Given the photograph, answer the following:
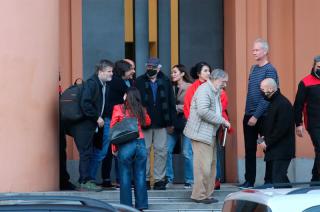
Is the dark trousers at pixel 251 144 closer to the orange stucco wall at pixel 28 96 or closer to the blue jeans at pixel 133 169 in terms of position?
the blue jeans at pixel 133 169

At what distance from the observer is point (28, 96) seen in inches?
439

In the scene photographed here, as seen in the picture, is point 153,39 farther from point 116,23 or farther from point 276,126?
point 276,126

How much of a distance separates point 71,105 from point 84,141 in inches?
20.0

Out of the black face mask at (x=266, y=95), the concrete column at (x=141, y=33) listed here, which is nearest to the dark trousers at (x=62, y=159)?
the concrete column at (x=141, y=33)

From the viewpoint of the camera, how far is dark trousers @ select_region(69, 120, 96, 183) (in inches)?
452

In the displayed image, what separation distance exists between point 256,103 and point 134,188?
2203 millimetres

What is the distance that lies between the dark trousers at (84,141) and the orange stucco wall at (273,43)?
2631 millimetres

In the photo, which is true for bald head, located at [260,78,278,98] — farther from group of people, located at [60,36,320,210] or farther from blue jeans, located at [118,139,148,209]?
blue jeans, located at [118,139,148,209]

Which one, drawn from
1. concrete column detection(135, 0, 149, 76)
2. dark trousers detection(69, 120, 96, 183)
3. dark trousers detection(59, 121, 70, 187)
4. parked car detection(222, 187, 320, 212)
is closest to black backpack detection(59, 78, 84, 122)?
dark trousers detection(69, 120, 96, 183)

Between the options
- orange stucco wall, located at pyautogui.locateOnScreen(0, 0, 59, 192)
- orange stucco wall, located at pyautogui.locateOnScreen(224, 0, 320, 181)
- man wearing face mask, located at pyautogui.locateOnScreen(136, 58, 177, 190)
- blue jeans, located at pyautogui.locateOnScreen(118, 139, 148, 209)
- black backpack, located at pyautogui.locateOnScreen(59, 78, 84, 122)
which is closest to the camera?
blue jeans, located at pyautogui.locateOnScreen(118, 139, 148, 209)

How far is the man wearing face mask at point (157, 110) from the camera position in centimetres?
1175

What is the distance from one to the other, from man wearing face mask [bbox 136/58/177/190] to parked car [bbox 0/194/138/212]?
5.74m

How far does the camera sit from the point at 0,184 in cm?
1091

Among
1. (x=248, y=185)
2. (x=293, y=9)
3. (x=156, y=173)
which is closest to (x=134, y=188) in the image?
(x=156, y=173)
